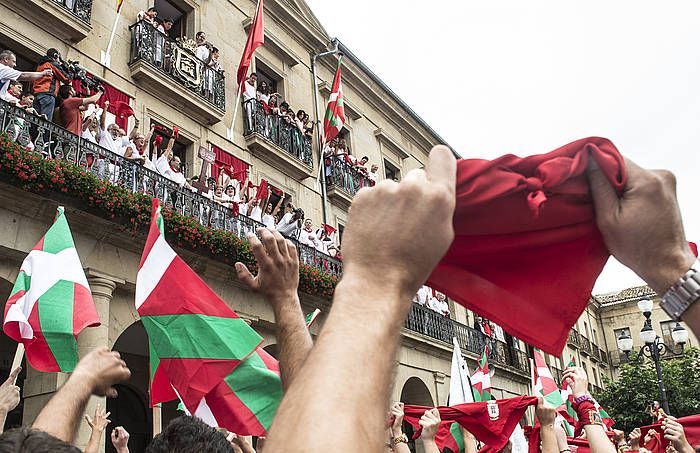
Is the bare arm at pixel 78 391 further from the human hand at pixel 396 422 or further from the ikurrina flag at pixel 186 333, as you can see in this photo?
the human hand at pixel 396 422

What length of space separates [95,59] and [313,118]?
7557 mm

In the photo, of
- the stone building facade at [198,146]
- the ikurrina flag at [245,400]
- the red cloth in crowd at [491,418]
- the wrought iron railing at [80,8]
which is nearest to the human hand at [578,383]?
the ikurrina flag at [245,400]

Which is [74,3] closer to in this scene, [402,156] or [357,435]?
[357,435]

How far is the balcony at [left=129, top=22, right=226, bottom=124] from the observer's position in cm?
1198

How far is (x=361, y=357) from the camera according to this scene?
96 centimetres

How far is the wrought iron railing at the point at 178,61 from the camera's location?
12062 mm

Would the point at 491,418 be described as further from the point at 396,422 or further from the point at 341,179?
the point at 341,179

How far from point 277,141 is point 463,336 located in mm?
8791

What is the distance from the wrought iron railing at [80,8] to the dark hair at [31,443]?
1050 cm

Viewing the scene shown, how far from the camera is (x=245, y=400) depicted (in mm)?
3730

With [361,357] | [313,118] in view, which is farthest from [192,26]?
[361,357]

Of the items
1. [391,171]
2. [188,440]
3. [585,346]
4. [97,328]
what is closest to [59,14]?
[97,328]

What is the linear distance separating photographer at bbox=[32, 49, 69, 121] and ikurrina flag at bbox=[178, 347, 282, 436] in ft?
22.4

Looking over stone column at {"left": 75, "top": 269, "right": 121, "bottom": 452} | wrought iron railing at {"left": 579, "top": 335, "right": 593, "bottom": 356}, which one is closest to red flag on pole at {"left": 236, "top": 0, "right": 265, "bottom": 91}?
stone column at {"left": 75, "top": 269, "right": 121, "bottom": 452}
